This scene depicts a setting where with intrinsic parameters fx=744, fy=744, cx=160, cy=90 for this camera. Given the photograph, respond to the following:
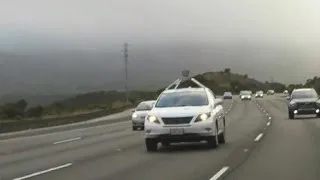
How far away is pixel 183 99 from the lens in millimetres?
21766

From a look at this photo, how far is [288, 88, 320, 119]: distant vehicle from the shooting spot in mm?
41281

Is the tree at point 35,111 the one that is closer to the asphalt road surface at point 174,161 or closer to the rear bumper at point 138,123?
the rear bumper at point 138,123

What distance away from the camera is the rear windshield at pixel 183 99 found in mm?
21536

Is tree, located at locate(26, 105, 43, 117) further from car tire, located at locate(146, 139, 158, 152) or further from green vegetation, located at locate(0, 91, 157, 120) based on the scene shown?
car tire, located at locate(146, 139, 158, 152)

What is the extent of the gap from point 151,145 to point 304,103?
2164cm

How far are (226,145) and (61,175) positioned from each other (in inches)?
339

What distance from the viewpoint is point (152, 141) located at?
20984mm

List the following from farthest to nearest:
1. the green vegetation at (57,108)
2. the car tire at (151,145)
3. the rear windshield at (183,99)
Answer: the green vegetation at (57,108) → the rear windshield at (183,99) → the car tire at (151,145)

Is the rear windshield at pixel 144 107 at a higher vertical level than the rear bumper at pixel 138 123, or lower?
higher

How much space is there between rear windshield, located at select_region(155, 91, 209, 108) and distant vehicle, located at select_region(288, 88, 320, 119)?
20.1 m

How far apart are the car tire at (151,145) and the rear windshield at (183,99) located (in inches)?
43.5

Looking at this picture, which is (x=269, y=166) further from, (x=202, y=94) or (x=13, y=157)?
(x=13, y=157)

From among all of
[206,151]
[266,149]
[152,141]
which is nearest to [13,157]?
[152,141]

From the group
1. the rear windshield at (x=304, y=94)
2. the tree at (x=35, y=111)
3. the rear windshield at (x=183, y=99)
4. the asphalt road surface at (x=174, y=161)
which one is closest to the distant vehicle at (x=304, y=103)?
the rear windshield at (x=304, y=94)
